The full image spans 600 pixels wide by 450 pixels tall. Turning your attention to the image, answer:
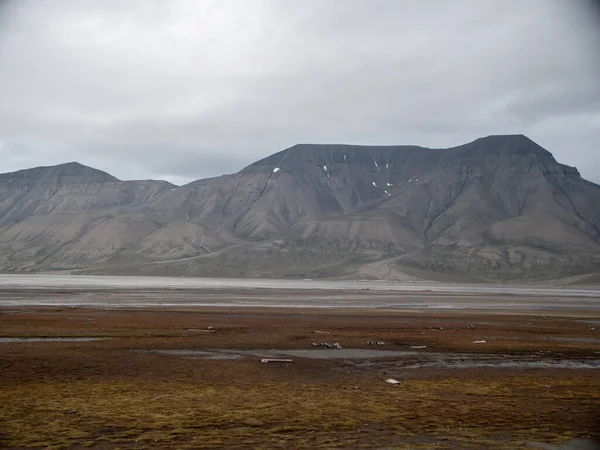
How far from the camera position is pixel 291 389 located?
2233 centimetres

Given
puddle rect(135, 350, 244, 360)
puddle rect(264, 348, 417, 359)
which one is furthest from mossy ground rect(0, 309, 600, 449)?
puddle rect(264, 348, 417, 359)

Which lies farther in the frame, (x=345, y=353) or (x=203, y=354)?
(x=345, y=353)

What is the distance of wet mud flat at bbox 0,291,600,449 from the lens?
15.7 m

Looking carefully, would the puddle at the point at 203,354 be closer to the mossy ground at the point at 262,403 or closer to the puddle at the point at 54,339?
the mossy ground at the point at 262,403

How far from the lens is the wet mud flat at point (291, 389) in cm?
1573

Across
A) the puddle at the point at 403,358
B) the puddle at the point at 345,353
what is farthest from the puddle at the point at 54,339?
the puddle at the point at 345,353

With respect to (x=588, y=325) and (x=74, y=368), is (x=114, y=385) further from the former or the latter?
(x=588, y=325)

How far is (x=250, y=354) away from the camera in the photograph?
3234 centimetres

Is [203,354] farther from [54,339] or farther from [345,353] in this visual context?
[54,339]

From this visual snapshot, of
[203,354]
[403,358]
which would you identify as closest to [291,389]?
[203,354]

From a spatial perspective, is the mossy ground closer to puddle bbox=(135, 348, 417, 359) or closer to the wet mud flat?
the wet mud flat

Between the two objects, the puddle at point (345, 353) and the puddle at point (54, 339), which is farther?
the puddle at point (54, 339)

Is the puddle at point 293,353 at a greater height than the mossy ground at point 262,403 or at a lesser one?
lesser

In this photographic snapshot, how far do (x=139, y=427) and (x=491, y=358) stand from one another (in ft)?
71.9
